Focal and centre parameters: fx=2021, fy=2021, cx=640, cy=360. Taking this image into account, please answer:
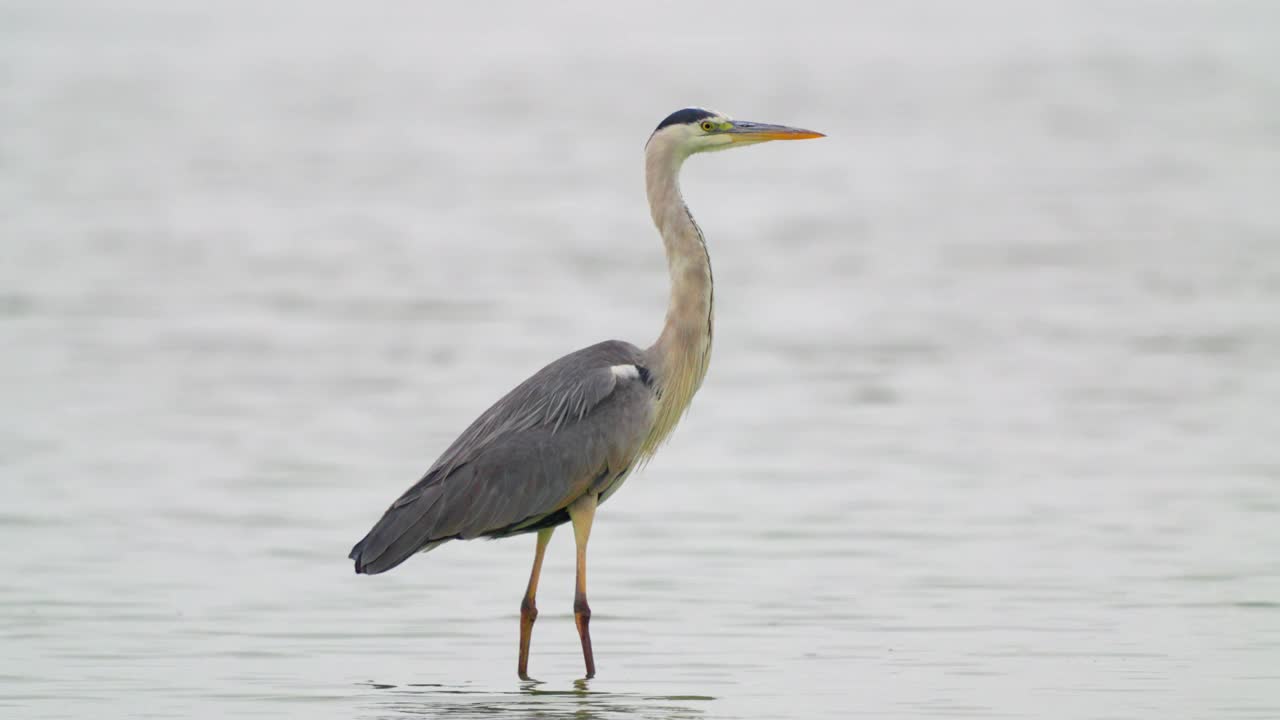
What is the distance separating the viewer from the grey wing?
7.59m

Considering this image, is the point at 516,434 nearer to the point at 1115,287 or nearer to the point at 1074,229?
the point at 1115,287

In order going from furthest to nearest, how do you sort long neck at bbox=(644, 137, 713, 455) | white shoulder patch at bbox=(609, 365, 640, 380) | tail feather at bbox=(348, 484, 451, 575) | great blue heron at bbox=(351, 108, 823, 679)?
long neck at bbox=(644, 137, 713, 455), white shoulder patch at bbox=(609, 365, 640, 380), great blue heron at bbox=(351, 108, 823, 679), tail feather at bbox=(348, 484, 451, 575)

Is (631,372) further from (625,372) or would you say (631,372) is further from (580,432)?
(580,432)

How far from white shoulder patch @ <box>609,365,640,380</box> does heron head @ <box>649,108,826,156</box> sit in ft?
3.05

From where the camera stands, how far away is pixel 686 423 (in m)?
12.7

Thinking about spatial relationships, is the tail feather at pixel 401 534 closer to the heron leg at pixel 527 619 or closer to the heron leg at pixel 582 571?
the heron leg at pixel 527 619

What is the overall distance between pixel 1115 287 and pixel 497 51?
5662 centimetres

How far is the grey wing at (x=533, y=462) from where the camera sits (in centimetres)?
759

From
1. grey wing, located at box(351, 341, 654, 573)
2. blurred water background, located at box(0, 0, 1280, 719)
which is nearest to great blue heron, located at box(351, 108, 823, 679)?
grey wing, located at box(351, 341, 654, 573)

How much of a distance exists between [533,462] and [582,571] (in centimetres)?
49

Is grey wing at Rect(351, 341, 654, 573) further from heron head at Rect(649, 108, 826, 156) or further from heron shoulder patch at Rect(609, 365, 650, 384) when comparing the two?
heron head at Rect(649, 108, 826, 156)

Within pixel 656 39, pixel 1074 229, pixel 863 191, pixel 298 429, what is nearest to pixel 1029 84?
pixel 863 191

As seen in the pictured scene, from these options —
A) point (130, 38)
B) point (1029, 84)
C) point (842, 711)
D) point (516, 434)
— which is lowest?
point (842, 711)

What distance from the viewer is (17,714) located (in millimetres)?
6637
